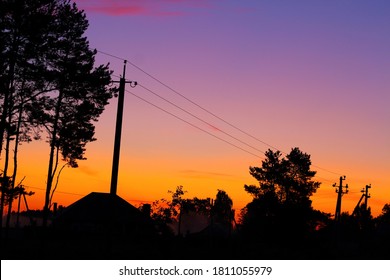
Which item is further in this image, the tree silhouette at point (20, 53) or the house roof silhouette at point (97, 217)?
the house roof silhouette at point (97, 217)

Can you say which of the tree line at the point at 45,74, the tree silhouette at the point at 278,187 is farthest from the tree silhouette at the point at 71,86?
the tree silhouette at the point at 278,187

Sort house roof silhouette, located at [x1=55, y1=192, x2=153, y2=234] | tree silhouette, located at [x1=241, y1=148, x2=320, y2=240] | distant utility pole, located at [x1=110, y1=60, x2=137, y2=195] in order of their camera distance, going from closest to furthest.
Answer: distant utility pole, located at [x1=110, y1=60, x2=137, y2=195], house roof silhouette, located at [x1=55, y1=192, x2=153, y2=234], tree silhouette, located at [x1=241, y1=148, x2=320, y2=240]

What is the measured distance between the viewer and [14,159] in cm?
4538

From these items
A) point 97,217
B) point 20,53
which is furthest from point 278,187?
point 20,53

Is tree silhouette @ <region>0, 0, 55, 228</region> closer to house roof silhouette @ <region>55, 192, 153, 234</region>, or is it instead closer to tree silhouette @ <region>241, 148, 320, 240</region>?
house roof silhouette @ <region>55, 192, 153, 234</region>

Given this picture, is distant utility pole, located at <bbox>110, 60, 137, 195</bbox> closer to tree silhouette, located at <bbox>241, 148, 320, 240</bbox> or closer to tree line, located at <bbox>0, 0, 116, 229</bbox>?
tree line, located at <bbox>0, 0, 116, 229</bbox>

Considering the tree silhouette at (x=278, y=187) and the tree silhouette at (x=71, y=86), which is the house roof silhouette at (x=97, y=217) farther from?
the tree silhouette at (x=278, y=187)

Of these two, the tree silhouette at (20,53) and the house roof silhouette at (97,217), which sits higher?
the tree silhouette at (20,53)

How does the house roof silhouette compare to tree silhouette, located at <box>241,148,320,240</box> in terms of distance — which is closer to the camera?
the house roof silhouette

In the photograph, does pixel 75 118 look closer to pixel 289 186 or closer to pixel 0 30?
pixel 0 30

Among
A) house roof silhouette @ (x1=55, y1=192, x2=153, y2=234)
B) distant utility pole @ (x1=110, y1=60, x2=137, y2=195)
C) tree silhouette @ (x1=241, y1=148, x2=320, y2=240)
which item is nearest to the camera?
distant utility pole @ (x1=110, y1=60, x2=137, y2=195)

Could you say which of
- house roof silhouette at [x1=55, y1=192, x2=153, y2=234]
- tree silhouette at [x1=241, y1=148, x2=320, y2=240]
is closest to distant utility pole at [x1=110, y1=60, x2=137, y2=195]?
house roof silhouette at [x1=55, y1=192, x2=153, y2=234]

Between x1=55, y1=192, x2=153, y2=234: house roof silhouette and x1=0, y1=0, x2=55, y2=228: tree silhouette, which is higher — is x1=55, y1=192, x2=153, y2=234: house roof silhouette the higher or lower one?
the lower one
